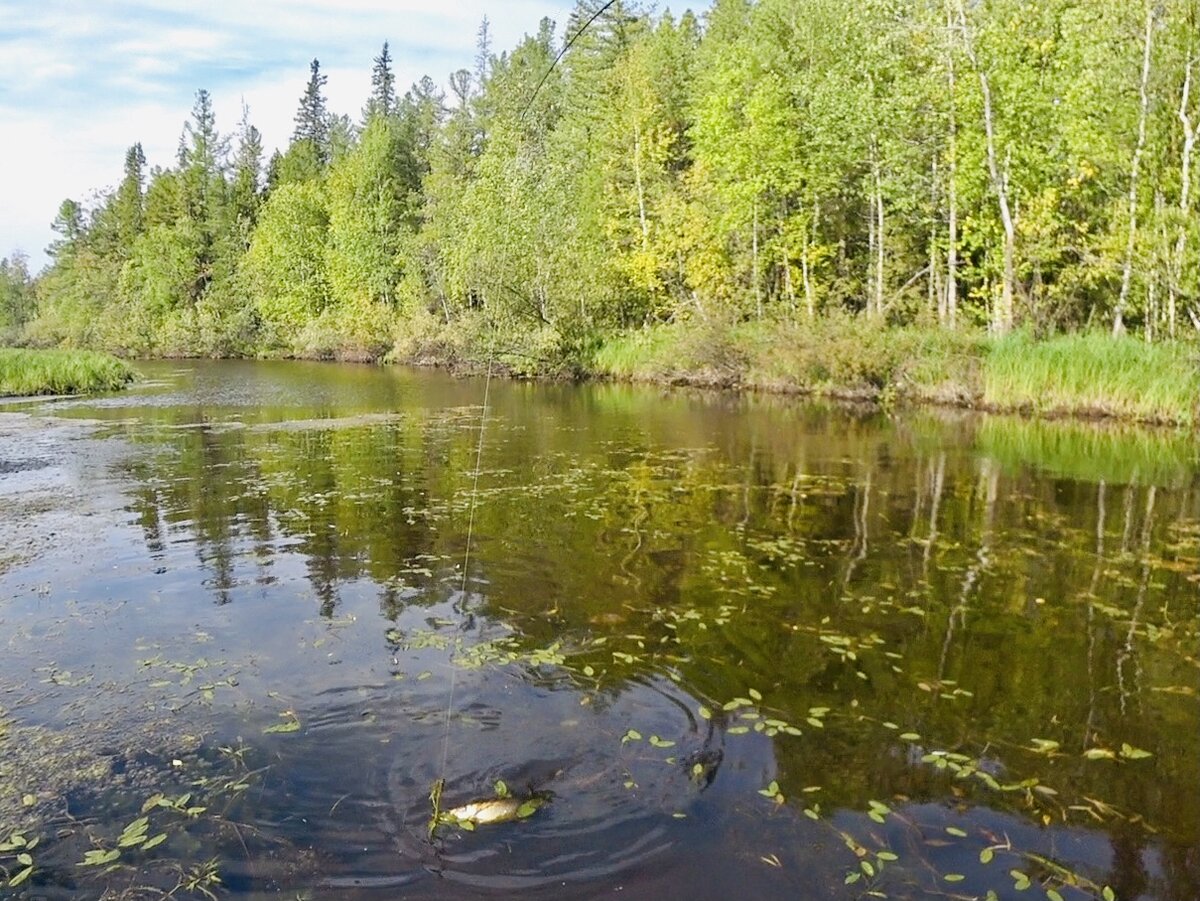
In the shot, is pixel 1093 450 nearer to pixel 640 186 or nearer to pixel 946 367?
pixel 946 367

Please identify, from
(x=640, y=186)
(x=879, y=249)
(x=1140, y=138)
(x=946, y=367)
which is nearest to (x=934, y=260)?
(x=879, y=249)

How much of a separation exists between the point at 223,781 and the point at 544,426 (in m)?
17.7

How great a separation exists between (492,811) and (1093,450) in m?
16.8

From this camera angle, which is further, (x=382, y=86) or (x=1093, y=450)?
(x=382, y=86)

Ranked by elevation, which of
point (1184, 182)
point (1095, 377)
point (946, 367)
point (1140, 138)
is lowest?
point (1095, 377)

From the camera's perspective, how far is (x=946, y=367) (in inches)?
1005

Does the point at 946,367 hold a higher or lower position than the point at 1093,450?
higher

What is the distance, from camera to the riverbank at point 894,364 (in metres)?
21.1

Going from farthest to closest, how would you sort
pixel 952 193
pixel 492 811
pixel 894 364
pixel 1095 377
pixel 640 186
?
pixel 640 186 → pixel 952 193 → pixel 894 364 → pixel 1095 377 → pixel 492 811

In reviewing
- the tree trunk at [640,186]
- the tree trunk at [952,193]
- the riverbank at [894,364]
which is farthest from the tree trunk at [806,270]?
the tree trunk at [640,186]

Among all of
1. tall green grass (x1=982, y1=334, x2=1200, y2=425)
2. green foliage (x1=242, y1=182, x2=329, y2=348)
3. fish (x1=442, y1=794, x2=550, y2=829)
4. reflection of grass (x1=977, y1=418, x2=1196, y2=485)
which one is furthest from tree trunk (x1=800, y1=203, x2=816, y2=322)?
green foliage (x1=242, y1=182, x2=329, y2=348)

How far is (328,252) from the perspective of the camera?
7138 centimetres

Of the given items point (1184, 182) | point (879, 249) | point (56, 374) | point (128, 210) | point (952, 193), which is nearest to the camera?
point (1184, 182)

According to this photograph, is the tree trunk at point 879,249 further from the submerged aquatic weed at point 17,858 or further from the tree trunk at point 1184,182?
the submerged aquatic weed at point 17,858
